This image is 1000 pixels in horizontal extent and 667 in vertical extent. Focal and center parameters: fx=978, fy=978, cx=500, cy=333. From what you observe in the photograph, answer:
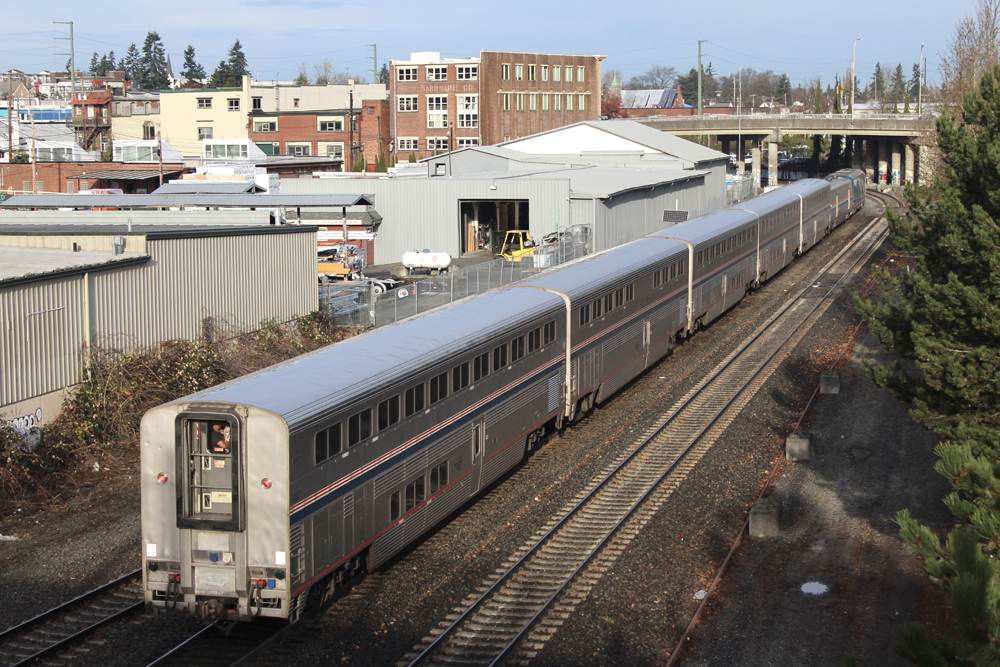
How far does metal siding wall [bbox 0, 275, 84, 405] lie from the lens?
1741 cm

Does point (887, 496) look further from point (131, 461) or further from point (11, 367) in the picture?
point (11, 367)

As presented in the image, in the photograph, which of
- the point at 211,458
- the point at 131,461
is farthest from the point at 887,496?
the point at 131,461

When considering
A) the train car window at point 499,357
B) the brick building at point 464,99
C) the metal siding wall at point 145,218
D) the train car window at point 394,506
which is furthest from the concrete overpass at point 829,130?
the train car window at point 394,506

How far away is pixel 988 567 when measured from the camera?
6137 mm

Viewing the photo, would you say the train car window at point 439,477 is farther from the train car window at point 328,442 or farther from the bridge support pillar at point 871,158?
the bridge support pillar at point 871,158

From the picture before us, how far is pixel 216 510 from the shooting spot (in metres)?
10.6

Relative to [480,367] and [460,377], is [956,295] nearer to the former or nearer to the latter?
[480,367]

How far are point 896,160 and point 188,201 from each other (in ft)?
268

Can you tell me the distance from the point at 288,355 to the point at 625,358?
8159 millimetres

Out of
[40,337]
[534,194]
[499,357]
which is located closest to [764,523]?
[499,357]

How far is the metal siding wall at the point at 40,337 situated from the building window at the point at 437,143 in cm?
6445

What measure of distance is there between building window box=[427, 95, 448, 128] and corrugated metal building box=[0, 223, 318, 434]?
56.6 metres

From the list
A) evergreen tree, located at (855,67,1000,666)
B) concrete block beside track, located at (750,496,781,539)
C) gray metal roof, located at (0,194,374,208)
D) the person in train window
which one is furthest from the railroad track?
gray metal roof, located at (0,194,374,208)

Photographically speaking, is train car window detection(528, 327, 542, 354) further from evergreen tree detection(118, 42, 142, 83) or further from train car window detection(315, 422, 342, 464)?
evergreen tree detection(118, 42, 142, 83)
